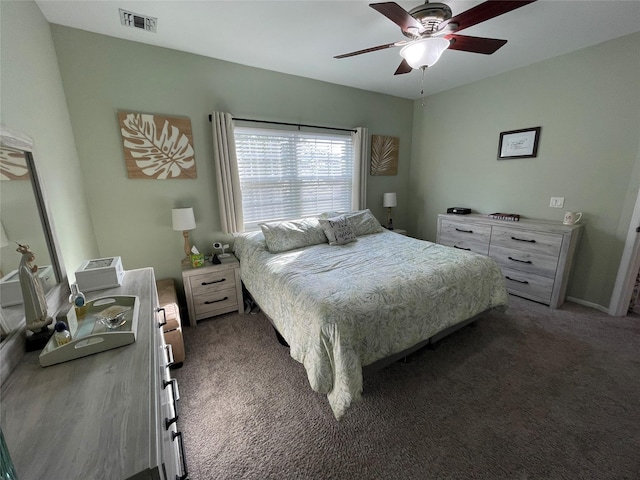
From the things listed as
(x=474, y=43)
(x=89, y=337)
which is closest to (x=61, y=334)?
(x=89, y=337)

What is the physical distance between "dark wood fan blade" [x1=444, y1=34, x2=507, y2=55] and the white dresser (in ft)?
6.03

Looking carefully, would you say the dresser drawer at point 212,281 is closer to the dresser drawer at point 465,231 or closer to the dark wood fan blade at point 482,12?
the dark wood fan blade at point 482,12

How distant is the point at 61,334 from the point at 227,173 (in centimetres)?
210

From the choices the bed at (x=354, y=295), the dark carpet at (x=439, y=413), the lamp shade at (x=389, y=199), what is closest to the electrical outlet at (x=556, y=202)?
the dark carpet at (x=439, y=413)

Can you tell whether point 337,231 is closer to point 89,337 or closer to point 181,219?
point 181,219

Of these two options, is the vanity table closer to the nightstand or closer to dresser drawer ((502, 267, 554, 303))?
the nightstand

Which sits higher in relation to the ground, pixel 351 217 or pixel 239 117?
pixel 239 117

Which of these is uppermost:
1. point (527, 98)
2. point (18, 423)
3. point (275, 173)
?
point (527, 98)

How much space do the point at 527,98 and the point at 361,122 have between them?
6.30ft

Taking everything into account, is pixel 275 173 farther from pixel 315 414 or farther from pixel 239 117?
pixel 315 414

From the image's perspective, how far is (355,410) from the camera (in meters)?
1.62

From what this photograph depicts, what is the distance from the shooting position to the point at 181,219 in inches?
98.3

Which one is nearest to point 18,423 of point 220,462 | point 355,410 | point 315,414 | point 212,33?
point 220,462

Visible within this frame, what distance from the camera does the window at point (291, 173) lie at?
3.01 m
